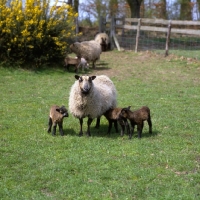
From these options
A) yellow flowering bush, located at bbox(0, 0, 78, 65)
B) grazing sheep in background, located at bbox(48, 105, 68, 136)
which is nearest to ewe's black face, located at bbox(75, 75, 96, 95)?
grazing sheep in background, located at bbox(48, 105, 68, 136)

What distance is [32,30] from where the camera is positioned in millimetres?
16453

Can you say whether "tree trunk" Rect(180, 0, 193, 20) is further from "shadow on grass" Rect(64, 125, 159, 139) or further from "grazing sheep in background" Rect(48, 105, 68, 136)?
"grazing sheep in background" Rect(48, 105, 68, 136)

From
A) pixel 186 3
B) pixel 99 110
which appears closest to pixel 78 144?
pixel 99 110

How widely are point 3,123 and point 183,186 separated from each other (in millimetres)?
4889

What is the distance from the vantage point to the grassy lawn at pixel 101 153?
540 cm

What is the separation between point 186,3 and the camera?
33.1 metres

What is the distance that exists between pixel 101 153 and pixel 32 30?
10.7 meters

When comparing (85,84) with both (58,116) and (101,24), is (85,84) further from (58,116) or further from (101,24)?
(101,24)

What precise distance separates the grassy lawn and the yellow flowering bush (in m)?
3.78


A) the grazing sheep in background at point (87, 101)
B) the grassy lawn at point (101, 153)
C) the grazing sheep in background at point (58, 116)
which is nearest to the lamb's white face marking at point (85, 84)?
the grazing sheep in background at point (87, 101)

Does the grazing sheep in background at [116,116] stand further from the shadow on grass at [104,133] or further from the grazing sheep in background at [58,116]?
the grazing sheep in background at [58,116]

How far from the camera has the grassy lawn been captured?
540 centimetres

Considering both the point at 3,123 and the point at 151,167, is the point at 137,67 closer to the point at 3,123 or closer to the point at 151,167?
the point at 3,123

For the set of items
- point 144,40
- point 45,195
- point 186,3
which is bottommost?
point 45,195
